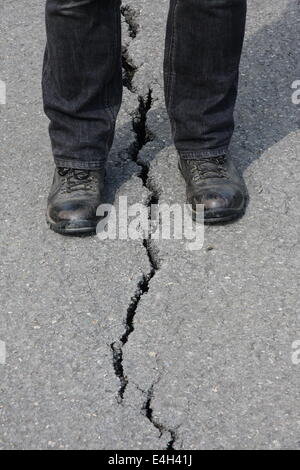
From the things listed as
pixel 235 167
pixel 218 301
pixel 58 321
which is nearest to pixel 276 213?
pixel 235 167

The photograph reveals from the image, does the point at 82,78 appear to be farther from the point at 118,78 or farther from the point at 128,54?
the point at 128,54

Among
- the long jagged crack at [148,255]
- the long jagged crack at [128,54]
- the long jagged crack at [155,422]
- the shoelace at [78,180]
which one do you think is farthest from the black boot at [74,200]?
the long jagged crack at [128,54]

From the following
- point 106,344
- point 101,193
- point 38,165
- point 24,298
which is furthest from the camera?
point 38,165

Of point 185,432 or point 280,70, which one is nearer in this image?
point 185,432

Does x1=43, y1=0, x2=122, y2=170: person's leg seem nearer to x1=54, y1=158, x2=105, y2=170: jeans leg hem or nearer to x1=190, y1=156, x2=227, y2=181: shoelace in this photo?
x1=54, y1=158, x2=105, y2=170: jeans leg hem

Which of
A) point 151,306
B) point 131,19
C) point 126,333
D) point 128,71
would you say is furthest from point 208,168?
point 131,19

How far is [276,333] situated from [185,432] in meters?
0.47

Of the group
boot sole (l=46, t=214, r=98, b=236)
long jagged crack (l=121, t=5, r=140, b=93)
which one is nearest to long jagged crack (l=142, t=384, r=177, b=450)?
boot sole (l=46, t=214, r=98, b=236)

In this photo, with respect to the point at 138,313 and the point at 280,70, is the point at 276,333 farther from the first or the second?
the point at 280,70

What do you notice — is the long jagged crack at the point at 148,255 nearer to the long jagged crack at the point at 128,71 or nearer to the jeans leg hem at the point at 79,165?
the long jagged crack at the point at 128,71

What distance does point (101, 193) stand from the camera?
10.1 feet

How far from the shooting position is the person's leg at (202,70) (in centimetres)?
280

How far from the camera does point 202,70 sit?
9.50 ft

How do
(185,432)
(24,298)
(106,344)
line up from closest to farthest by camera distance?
1. (185,432)
2. (106,344)
3. (24,298)
